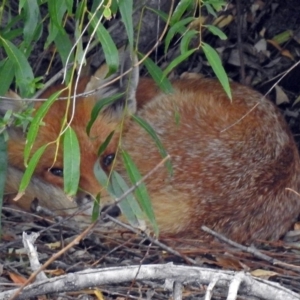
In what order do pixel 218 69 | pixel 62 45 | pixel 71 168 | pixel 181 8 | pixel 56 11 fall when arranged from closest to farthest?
pixel 71 168, pixel 56 11, pixel 218 69, pixel 181 8, pixel 62 45

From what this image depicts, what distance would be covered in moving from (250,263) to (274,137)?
953mm

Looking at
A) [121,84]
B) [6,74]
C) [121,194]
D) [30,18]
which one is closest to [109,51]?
[30,18]

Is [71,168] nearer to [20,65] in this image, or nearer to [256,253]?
[20,65]

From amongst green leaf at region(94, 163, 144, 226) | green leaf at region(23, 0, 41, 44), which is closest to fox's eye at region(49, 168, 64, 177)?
green leaf at region(94, 163, 144, 226)

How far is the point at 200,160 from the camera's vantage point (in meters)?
4.21

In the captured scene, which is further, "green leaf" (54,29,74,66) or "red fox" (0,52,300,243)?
"red fox" (0,52,300,243)

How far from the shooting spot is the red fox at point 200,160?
405 cm

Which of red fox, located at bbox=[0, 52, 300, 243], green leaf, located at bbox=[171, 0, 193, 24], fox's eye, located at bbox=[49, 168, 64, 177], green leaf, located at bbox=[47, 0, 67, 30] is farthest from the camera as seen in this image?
fox's eye, located at bbox=[49, 168, 64, 177]

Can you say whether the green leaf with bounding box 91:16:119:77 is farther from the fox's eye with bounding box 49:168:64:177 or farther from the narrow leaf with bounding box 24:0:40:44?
the fox's eye with bounding box 49:168:64:177

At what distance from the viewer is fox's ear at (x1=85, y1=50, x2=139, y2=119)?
146 inches

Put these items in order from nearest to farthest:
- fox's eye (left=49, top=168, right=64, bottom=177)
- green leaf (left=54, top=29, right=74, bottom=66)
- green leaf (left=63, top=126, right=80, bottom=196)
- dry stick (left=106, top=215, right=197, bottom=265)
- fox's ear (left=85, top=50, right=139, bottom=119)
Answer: green leaf (left=63, top=126, right=80, bottom=196)
green leaf (left=54, top=29, right=74, bottom=66)
dry stick (left=106, top=215, right=197, bottom=265)
fox's ear (left=85, top=50, right=139, bottom=119)
fox's eye (left=49, top=168, right=64, bottom=177)

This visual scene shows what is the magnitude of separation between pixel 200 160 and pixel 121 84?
0.65 m

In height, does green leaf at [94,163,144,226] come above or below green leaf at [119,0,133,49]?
below

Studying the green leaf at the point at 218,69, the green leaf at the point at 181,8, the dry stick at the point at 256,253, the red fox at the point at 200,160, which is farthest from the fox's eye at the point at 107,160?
the green leaf at the point at 218,69
